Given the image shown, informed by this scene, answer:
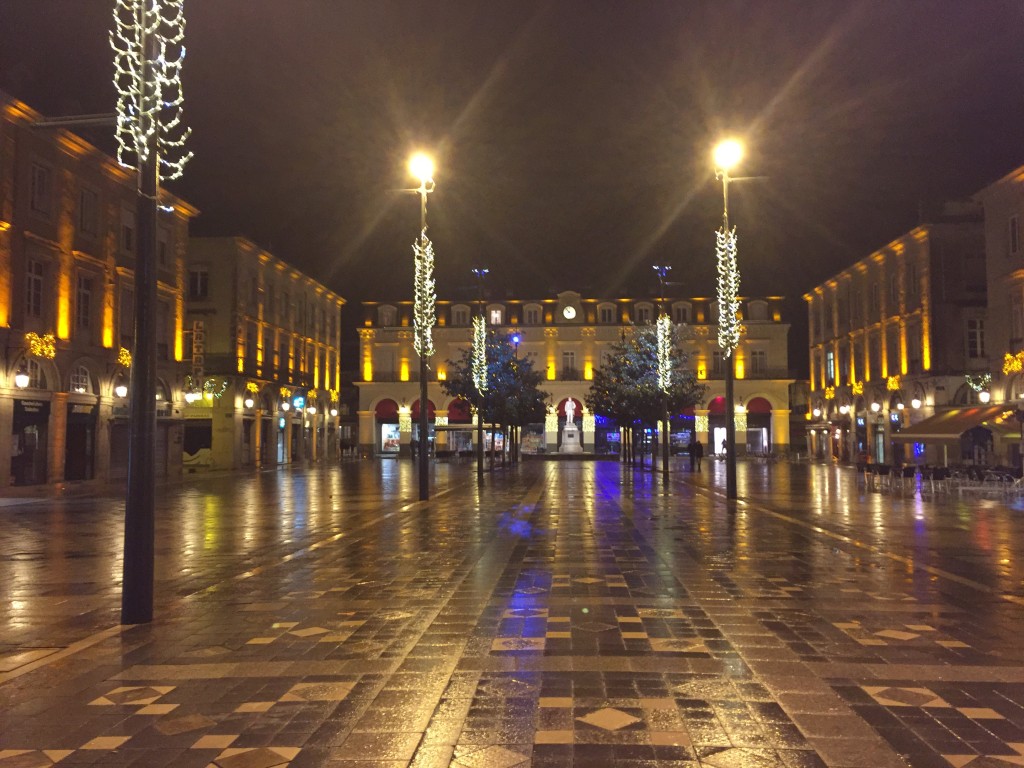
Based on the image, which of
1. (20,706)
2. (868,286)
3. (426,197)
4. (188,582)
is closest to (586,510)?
(426,197)

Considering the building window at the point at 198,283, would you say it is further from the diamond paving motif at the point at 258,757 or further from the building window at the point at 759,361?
the diamond paving motif at the point at 258,757

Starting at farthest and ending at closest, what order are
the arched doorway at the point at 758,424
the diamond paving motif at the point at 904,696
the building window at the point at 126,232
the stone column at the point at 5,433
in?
the arched doorway at the point at 758,424 < the building window at the point at 126,232 < the stone column at the point at 5,433 < the diamond paving motif at the point at 904,696

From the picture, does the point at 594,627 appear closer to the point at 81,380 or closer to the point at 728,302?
the point at 728,302

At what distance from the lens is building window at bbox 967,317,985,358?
1597 inches

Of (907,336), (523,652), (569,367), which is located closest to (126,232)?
(523,652)

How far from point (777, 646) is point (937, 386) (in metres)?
38.4

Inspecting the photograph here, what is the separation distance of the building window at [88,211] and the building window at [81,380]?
5243mm

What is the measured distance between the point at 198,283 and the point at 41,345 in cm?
1876

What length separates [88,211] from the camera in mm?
33562

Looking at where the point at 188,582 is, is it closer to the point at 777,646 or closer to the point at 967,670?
the point at 777,646

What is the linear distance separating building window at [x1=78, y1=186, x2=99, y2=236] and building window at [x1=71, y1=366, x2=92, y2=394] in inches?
206

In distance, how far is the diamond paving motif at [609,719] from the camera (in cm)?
504

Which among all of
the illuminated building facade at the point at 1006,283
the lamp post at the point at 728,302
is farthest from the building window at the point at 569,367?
the lamp post at the point at 728,302

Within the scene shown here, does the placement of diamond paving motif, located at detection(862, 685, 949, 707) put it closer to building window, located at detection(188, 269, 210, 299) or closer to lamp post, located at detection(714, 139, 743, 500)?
lamp post, located at detection(714, 139, 743, 500)
